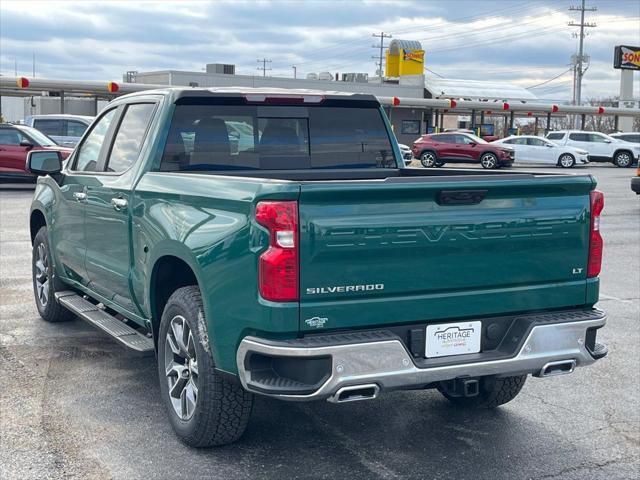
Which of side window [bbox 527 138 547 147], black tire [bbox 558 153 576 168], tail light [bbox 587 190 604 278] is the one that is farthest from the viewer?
side window [bbox 527 138 547 147]

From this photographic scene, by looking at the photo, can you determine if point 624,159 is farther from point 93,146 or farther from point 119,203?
point 119,203

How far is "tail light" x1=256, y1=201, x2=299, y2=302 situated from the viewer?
391cm

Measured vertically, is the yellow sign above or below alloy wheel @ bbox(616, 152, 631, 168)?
above

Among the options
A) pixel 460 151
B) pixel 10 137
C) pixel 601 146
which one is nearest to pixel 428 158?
pixel 460 151

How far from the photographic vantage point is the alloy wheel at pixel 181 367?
4.71 metres

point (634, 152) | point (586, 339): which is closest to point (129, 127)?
point (586, 339)

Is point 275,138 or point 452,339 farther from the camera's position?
point 275,138

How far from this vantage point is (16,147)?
68.6ft

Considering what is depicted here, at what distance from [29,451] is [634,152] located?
39.1 metres

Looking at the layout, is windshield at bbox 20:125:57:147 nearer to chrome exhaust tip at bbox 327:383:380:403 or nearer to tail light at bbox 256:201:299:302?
tail light at bbox 256:201:299:302

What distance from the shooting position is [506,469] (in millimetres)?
4594

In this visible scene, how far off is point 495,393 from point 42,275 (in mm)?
4198

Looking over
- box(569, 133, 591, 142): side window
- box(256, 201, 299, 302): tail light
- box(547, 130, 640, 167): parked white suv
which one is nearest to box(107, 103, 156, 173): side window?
box(256, 201, 299, 302): tail light

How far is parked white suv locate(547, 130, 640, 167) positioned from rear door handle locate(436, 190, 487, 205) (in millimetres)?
36840
